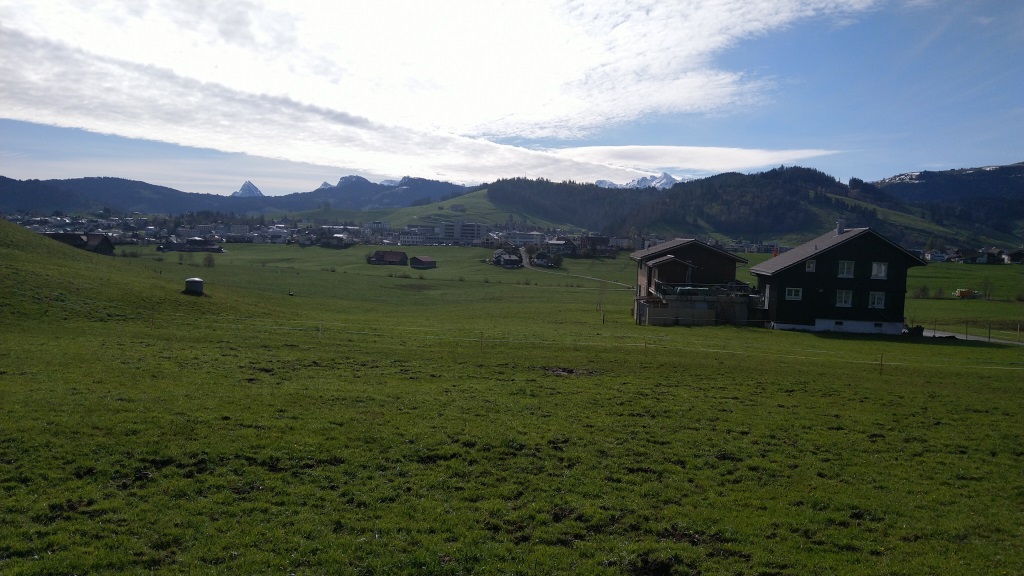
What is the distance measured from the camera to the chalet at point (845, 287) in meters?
54.7

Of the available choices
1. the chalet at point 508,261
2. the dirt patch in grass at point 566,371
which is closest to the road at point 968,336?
the dirt patch in grass at point 566,371

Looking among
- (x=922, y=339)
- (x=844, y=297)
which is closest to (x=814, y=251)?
(x=844, y=297)

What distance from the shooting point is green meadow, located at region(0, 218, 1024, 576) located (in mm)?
10539

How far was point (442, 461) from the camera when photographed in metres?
14.6

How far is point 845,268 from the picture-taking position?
2175 inches

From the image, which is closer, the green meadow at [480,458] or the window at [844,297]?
the green meadow at [480,458]

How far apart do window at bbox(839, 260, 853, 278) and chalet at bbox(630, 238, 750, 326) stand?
840 centimetres

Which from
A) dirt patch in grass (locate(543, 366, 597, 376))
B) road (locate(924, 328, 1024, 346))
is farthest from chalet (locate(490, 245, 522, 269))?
dirt patch in grass (locate(543, 366, 597, 376))

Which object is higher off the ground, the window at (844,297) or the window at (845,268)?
the window at (845,268)

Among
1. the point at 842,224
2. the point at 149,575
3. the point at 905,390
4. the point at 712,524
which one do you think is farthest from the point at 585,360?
the point at 842,224

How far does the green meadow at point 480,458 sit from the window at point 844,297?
73.4 feet

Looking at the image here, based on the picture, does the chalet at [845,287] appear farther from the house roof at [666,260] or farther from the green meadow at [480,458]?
the green meadow at [480,458]

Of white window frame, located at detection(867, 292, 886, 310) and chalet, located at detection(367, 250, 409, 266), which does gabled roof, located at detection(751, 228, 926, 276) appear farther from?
chalet, located at detection(367, 250, 409, 266)

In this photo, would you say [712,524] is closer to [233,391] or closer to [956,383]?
[233,391]
